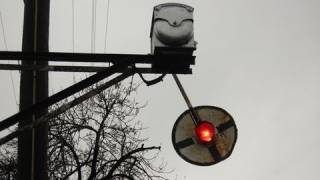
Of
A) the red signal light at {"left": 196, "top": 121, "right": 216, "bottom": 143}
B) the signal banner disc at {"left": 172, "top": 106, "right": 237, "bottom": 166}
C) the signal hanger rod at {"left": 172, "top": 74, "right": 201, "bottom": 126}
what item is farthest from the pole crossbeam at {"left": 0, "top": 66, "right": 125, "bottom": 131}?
the red signal light at {"left": 196, "top": 121, "right": 216, "bottom": 143}

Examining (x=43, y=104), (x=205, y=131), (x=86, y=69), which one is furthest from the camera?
(x=86, y=69)

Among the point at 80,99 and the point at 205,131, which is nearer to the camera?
the point at 205,131

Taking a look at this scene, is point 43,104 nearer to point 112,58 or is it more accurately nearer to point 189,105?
point 112,58

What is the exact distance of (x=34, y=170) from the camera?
5.21 m

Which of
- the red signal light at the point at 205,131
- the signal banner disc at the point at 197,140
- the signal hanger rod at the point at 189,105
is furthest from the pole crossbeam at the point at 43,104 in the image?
the red signal light at the point at 205,131

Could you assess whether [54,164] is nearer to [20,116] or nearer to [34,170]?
[34,170]

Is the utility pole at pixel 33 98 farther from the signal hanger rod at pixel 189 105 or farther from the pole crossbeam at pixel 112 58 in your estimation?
the signal hanger rod at pixel 189 105

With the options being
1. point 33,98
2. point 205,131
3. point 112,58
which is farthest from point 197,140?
point 33,98

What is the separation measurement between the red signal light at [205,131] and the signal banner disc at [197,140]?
0.07ft

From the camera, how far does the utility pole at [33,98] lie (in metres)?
5.12

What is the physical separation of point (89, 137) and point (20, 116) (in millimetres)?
11737

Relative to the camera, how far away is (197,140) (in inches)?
146

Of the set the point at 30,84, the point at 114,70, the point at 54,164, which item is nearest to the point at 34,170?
the point at 30,84

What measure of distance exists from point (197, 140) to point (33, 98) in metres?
2.17
